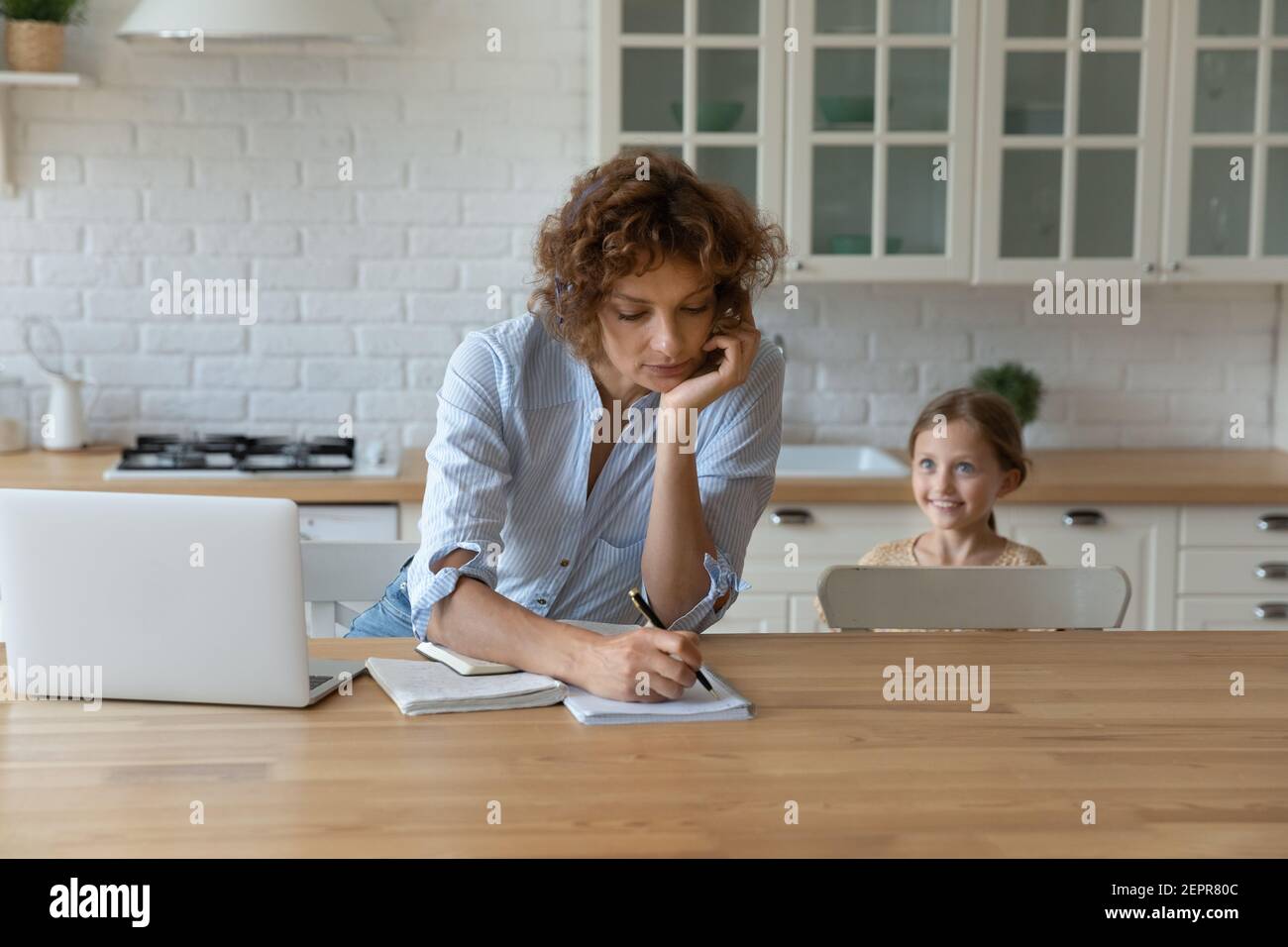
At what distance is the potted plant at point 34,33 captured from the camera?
3500 millimetres

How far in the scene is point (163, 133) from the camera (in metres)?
3.72

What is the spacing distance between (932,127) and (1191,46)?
648 millimetres

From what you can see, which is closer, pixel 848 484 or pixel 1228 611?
pixel 848 484

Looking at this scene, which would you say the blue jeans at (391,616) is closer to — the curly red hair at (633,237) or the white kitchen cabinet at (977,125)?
the curly red hair at (633,237)

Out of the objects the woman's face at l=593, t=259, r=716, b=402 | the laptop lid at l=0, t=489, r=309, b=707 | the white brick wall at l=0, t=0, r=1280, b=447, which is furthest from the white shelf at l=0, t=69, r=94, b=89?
the laptop lid at l=0, t=489, r=309, b=707

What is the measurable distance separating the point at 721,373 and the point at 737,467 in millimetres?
162

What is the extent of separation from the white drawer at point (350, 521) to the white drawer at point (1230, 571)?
6.05 feet

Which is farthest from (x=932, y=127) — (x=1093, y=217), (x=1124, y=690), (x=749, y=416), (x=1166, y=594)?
(x=1124, y=690)

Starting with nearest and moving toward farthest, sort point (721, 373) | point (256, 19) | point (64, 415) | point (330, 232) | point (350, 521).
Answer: point (721, 373) < point (256, 19) < point (350, 521) < point (64, 415) < point (330, 232)

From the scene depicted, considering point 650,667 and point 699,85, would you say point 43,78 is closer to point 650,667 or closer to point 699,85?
point 699,85

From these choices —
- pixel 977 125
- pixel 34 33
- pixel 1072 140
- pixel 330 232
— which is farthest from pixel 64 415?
pixel 1072 140

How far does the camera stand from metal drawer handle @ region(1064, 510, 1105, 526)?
11.1 feet

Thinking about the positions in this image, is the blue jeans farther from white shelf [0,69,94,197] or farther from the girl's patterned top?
white shelf [0,69,94,197]

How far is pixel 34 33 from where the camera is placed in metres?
3.50
